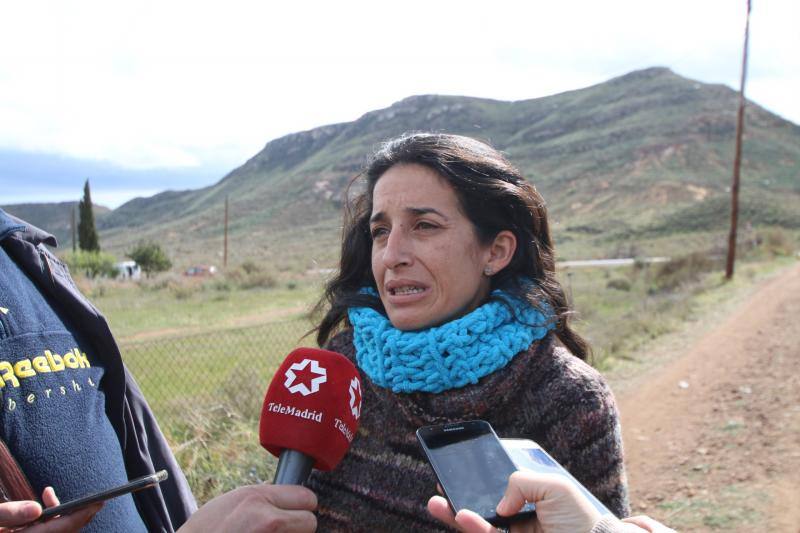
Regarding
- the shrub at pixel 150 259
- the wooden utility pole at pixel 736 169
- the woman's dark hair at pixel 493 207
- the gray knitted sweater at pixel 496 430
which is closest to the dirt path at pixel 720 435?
the woman's dark hair at pixel 493 207

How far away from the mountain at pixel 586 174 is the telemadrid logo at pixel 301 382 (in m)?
39.0

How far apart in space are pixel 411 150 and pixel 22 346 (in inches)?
52.7

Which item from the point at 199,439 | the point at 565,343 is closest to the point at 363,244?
the point at 565,343

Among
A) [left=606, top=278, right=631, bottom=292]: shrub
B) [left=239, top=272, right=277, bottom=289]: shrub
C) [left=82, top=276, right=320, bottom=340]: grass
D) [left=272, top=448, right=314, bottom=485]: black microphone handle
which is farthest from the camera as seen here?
[left=239, top=272, right=277, bottom=289]: shrub

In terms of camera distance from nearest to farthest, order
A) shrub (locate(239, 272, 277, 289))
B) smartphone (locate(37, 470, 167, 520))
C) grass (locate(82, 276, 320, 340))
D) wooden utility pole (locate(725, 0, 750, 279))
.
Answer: smartphone (locate(37, 470, 167, 520))
grass (locate(82, 276, 320, 340))
wooden utility pole (locate(725, 0, 750, 279))
shrub (locate(239, 272, 277, 289))

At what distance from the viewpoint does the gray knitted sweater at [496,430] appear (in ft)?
6.72

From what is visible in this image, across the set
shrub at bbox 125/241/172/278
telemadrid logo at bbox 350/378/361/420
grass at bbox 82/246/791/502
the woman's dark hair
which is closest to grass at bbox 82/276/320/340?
grass at bbox 82/246/791/502

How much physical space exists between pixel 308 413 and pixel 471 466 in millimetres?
420

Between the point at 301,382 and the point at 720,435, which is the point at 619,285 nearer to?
the point at 720,435

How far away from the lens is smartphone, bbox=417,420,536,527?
1331 mm

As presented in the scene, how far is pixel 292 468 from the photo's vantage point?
1.50m

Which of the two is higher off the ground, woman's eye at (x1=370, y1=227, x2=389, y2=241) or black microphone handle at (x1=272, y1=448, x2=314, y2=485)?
woman's eye at (x1=370, y1=227, x2=389, y2=241)

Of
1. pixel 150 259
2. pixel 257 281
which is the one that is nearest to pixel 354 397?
pixel 257 281

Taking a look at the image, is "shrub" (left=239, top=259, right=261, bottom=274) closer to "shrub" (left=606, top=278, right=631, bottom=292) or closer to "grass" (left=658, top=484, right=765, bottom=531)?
→ "shrub" (left=606, top=278, right=631, bottom=292)
